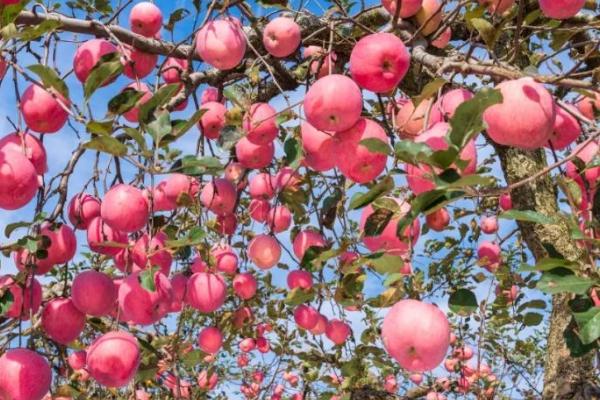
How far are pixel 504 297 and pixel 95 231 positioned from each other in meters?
1.90

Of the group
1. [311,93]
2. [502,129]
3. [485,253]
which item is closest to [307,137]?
[311,93]

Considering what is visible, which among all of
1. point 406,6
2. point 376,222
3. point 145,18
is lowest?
point 376,222

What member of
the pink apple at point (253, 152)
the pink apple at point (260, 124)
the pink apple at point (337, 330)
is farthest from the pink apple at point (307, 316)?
the pink apple at point (260, 124)

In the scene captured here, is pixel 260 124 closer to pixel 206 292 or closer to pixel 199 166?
pixel 199 166

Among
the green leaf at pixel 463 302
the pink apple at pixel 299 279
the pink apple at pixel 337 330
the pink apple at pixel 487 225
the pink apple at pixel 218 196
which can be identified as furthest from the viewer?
the pink apple at pixel 487 225

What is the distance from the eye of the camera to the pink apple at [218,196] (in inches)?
67.2

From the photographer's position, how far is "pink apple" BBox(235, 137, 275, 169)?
1.56 metres

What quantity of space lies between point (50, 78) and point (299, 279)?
0.97 metres

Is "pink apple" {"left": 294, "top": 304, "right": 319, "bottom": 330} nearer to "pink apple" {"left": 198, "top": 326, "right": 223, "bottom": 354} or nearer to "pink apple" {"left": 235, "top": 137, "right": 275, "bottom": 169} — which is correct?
"pink apple" {"left": 198, "top": 326, "right": 223, "bottom": 354}

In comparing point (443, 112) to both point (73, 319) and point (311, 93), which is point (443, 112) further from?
point (73, 319)

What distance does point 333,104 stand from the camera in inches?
42.9

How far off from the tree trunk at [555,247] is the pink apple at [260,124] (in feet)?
2.82

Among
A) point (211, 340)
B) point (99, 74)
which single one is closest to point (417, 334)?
point (99, 74)

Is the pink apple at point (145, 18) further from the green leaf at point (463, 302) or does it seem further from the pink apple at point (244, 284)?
the green leaf at point (463, 302)
